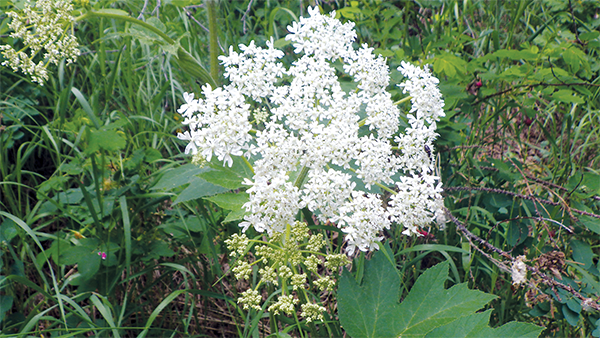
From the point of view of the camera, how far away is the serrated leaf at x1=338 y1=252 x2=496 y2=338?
1.83m

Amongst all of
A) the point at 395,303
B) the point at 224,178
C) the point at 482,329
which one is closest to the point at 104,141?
the point at 224,178

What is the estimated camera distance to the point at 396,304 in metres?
1.90

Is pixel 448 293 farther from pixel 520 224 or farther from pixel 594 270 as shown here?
pixel 594 270

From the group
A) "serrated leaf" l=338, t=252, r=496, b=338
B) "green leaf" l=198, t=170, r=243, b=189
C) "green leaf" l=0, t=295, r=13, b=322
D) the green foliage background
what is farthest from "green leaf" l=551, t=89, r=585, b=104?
"green leaf" l=0, t=295, r=13, b=322

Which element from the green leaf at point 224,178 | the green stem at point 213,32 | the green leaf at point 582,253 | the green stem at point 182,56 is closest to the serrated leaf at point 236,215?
the green leaf at point 224,178

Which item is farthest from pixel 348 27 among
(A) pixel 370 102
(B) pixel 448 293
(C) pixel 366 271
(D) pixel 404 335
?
(D) pixel 404 335

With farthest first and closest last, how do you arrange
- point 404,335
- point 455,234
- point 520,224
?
point 455,234, point 520,224, point 404,335

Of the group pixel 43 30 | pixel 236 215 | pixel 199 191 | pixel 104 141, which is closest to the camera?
pixel 236 215

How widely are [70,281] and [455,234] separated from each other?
2.39 metres

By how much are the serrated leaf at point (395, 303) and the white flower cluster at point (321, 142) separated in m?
0.28

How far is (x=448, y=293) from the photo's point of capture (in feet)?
6.10

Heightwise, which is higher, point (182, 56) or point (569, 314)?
point (182, 56)

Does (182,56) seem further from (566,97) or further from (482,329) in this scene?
(566,97)

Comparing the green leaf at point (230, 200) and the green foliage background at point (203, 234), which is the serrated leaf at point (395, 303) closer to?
the green foliage background at point (203, 234)
